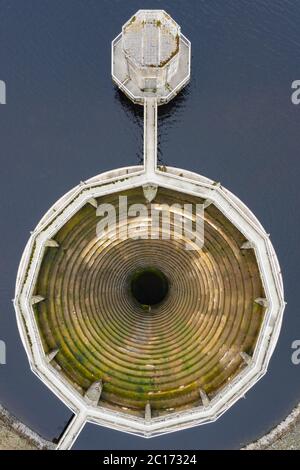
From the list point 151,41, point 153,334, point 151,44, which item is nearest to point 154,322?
point 153,334

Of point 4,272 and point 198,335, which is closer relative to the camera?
point 198,335

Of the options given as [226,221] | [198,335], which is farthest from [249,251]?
[198,335]

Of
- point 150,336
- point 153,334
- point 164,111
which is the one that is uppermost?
point 164,111

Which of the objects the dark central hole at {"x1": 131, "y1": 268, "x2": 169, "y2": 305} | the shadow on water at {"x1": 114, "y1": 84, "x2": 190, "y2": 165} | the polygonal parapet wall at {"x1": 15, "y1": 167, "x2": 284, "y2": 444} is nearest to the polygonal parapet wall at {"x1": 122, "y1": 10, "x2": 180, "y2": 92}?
the shadow on water at {"x1": 114, "y1": 84, "x2": 190, "y2": 165}

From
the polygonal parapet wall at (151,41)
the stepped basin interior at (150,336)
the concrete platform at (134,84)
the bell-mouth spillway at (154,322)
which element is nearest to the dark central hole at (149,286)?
the bell-mouth spillway at (154,322)

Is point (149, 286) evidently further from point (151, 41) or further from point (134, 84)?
point (151, 41)
